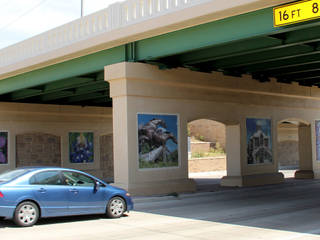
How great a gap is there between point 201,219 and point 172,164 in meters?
6.46

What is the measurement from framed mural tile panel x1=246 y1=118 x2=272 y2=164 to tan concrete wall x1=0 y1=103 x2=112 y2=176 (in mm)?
12549

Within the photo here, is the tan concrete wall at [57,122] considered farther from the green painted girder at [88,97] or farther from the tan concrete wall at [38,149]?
the green painted girder at [88,97]

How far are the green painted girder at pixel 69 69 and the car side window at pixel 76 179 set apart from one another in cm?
670

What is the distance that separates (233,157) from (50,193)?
12899mm

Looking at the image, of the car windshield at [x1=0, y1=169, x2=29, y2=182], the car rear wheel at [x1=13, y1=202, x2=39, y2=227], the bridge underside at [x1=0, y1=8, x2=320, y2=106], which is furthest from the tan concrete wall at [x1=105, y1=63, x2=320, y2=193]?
the car rear wheel at [x1=13, y1=202, x2=39, y2=227]

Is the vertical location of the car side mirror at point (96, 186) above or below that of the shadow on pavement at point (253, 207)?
above

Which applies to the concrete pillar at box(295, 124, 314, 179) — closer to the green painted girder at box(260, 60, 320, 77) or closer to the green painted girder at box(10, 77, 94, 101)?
the green painted girder at box(260, 60, 320, 77)

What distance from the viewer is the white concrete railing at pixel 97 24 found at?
1596 cm

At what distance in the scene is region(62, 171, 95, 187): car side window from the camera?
40.0 ft

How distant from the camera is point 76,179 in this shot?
12.4 meters

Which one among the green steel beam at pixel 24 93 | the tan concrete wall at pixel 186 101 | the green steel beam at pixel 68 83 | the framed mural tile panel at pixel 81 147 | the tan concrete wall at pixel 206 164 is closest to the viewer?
the tan concrete wall at pixel 186 101

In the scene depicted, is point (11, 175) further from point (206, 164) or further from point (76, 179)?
point (206, 164)

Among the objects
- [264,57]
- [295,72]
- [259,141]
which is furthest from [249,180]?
[264,57]

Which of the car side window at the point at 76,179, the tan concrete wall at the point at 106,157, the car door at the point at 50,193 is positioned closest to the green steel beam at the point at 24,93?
the tan concrete wall at the point at 106,157
